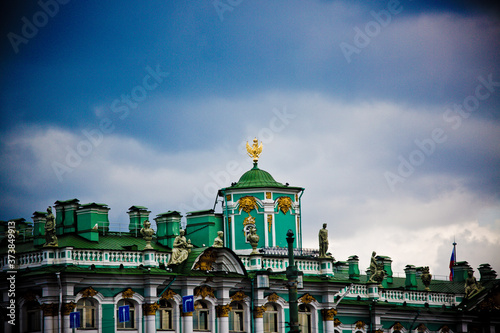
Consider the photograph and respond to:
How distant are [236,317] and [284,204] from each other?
1003cm

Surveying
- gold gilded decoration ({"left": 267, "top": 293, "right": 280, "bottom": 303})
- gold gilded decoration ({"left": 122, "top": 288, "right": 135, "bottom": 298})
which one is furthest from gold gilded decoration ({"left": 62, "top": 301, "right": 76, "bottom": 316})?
gold gilded decoration ({"left": 267, "top": 293, "right": 280, "bottom": 303})

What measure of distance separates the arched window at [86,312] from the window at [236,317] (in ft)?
30.4

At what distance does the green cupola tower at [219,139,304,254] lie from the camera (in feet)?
214

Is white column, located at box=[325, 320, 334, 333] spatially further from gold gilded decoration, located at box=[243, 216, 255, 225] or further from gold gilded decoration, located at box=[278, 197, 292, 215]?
gold gilded decoration, located at box=[243, 216, 255, 225]

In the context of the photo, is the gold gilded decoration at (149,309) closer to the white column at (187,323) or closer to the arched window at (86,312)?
the white column at (187,323)

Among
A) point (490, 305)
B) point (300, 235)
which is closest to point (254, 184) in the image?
point (300, 235)

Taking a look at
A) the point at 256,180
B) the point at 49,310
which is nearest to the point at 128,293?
the point at 49,310

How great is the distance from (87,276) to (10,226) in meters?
6.95

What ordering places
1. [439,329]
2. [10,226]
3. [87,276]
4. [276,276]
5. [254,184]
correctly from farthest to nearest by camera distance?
[439,329], [254,184], [276,276], [10,226], [87,276]

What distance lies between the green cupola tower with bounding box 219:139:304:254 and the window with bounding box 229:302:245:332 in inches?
256

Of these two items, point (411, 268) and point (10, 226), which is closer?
point (10, 226)

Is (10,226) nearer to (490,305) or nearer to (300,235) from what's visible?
(300,235)

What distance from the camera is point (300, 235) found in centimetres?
6638

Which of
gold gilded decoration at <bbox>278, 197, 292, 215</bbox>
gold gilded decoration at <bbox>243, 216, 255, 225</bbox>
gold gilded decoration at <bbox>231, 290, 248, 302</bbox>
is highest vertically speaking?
gold gilded decoration at <bbox>278, 197, 292, 215</bbox>
